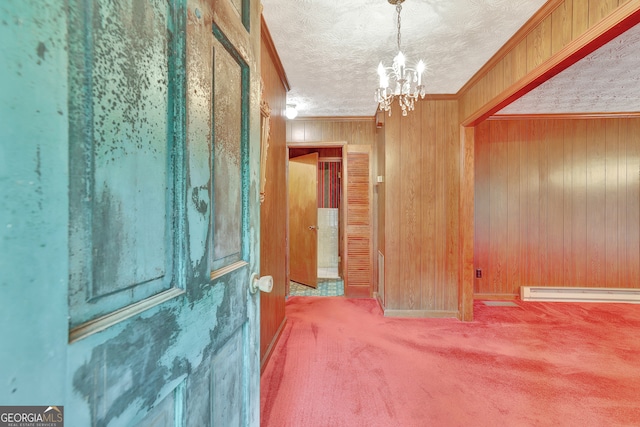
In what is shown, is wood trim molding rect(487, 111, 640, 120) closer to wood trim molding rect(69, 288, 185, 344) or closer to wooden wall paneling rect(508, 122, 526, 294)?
wooden wall paneling rect(508, 122, 526, 294)

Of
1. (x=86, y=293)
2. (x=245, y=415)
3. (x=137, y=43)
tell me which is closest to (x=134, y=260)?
(x=86, y=293)

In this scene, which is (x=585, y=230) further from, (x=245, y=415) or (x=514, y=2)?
(x=245, y=415)

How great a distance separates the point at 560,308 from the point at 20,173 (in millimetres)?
4842

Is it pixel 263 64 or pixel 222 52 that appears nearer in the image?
pixel 222 52

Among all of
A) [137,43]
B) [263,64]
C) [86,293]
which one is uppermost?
[263,64]

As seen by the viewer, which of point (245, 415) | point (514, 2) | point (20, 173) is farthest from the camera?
point (514, 2)

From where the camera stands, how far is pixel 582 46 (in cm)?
152

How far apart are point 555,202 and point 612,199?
722 mm

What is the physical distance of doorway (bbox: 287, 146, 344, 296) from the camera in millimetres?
4391

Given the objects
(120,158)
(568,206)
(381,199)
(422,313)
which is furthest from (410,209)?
(120,158)

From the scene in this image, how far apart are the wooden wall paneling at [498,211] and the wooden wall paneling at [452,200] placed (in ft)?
3.48

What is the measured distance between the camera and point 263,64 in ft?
7.03

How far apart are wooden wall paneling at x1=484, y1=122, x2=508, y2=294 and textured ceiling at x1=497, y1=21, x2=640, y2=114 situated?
0.40m

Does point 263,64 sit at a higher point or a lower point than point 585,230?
higher
